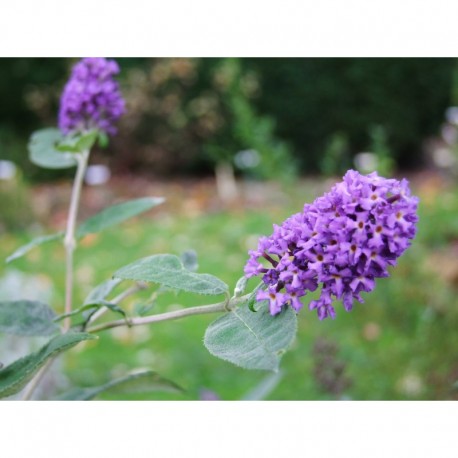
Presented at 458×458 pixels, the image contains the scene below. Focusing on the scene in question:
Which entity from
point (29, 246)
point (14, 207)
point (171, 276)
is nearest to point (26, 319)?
point (29, 246)

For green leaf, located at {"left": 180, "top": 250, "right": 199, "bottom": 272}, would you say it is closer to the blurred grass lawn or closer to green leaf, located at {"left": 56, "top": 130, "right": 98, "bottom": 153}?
green leaf, located at {"left": 56, "top": 130, "right": 98, "bottom": 153}

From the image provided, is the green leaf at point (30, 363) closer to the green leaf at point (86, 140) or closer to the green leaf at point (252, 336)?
the green leaf at point (252, 336)

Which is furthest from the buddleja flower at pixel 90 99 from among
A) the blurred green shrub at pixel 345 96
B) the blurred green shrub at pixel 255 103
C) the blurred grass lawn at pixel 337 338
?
the blurred green shrub at pixel 345 96

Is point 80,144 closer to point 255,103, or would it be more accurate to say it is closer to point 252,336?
point 252,336
